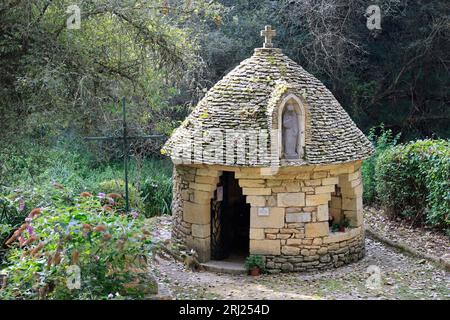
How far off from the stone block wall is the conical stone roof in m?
0.28

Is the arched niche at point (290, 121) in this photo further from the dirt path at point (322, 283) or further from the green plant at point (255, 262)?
the dirt path at point (322, 283)

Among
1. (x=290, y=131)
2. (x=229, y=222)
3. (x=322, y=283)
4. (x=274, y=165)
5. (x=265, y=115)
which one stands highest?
(x=265, y=115)

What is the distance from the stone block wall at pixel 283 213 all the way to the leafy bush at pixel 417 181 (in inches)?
101

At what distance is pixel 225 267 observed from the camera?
11.0 meters

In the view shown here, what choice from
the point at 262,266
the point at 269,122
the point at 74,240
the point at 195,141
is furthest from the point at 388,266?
the point at 74,240

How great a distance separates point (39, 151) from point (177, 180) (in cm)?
273

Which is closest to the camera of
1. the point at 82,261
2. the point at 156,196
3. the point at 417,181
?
the point at 82,261

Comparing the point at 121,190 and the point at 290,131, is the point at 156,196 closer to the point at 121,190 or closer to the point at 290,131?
the point at 121,190

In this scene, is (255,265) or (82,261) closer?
(82,261)

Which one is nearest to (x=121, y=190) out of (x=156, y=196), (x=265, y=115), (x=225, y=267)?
(x=156, y=196)

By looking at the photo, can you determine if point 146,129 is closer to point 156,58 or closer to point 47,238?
point 156,58

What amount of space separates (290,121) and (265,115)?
1.49ft

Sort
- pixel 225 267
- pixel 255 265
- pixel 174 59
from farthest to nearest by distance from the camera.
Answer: pixel 174 59, pixel 225 267, pixel 255 265

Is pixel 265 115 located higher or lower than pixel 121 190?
higher
